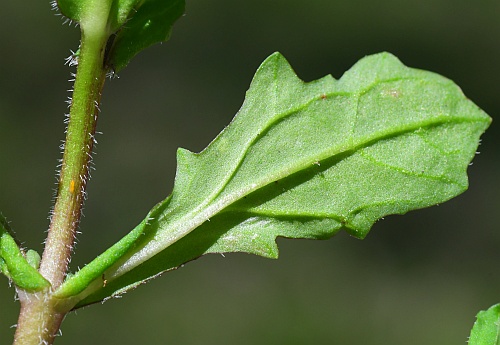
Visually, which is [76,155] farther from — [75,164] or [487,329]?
[487,329]

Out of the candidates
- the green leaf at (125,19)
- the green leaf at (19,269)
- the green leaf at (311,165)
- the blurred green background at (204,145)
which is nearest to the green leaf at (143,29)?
the green leaf at (125,19)

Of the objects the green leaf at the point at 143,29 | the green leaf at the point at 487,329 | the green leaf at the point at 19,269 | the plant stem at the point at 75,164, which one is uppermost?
the green leaf at the point at 143,29

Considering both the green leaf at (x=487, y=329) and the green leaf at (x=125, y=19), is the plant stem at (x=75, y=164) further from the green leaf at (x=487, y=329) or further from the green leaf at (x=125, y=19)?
the green leaf at (x=487, y=329)

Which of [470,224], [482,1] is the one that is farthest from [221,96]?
[482,1]

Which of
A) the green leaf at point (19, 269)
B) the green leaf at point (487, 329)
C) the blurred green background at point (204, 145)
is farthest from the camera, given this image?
the blurred green background at point (204, 145)

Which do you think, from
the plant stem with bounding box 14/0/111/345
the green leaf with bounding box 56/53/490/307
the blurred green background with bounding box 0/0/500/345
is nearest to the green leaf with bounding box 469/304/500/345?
the green leaf with bounding box 56/53/490/307

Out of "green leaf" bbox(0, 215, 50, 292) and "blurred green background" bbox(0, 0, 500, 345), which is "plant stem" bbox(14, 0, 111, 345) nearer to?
"green leaf" bbox(0, 215, 50, 292)
